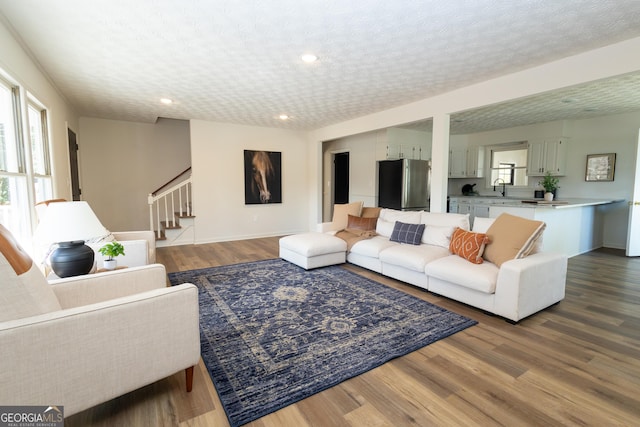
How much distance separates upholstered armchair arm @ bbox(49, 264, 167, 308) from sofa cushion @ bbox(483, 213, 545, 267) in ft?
10.1

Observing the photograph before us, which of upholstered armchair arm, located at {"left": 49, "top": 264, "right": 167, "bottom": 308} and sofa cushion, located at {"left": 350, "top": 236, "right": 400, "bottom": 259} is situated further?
sofa cushion, located at {"left": 350, "top": 236, "right": 400, "bottom": 259}

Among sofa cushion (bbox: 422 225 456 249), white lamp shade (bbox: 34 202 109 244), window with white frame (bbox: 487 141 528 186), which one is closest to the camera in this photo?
white lamp shade (bbox: 34 202 109 244)

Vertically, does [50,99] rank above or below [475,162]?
above

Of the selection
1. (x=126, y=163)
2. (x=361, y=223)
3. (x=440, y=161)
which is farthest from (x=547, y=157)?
(x=126, y=163)

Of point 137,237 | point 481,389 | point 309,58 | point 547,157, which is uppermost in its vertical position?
point 309,58

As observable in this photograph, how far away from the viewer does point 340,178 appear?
26.3ft

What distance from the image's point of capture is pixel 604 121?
5.71m

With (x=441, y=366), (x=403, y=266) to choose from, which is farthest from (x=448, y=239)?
(x=441, y=366)

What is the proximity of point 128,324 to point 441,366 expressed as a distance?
193 cm

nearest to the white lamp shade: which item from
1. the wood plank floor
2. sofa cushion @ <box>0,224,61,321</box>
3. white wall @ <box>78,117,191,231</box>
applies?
sofa cushion @ <box>0,224,61,321</box>

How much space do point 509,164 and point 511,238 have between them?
5136 mm

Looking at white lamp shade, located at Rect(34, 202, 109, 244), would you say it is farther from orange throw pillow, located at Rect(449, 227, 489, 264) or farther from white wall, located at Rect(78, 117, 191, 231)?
white wall, located at Rect(78, 117, 191, 231)

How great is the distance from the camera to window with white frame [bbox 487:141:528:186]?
6.84 metres

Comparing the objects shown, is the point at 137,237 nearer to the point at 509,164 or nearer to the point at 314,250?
the point at 314,250
